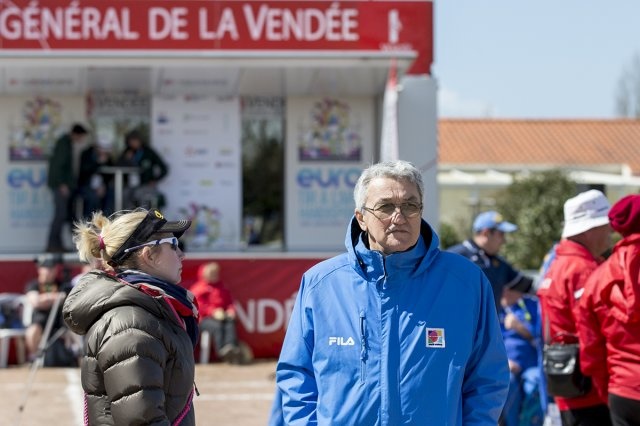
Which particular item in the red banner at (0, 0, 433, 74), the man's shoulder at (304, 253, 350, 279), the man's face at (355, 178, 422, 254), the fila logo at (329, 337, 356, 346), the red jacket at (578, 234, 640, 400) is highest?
the red banner at (0, 0, 433, 74)

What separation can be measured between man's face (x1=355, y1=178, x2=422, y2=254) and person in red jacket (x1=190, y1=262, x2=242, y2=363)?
9.55 metres

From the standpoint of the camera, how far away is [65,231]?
15.0 m

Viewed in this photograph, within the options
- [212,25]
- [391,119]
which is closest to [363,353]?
[391,119]

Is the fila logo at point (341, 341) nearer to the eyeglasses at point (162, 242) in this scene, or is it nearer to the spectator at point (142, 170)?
the eyeglasses at point (162, 242)

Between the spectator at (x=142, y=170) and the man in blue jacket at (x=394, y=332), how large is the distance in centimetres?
1108

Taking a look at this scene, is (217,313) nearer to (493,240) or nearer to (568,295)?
(493,240)

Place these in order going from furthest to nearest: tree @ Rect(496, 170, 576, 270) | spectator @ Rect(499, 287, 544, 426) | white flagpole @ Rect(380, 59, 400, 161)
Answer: tree @ Rect(496, 170, 576, 270), white flagpole @ Rect(380, 59, 400, 161), spectator @ Rect(499, 287, 544, 426)

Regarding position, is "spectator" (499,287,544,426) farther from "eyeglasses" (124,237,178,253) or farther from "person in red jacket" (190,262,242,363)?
"person in red jacket" (190,262,242,363)

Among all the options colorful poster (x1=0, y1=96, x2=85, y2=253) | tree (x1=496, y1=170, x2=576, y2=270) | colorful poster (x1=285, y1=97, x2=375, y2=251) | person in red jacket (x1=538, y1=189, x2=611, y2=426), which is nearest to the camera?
person in red jacket (x1=538, y1=189, x2=611, y2=426)

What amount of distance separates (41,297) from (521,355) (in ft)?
22.0

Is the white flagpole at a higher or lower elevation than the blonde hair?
higher

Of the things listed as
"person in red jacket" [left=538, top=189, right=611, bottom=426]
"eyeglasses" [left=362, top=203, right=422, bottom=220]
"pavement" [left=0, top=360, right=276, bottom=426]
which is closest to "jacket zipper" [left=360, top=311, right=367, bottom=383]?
"eyeglasses" [left=362, top=203, right=422, bottom=220]

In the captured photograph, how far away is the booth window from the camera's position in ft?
50.7

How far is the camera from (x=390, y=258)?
3.61 meters
